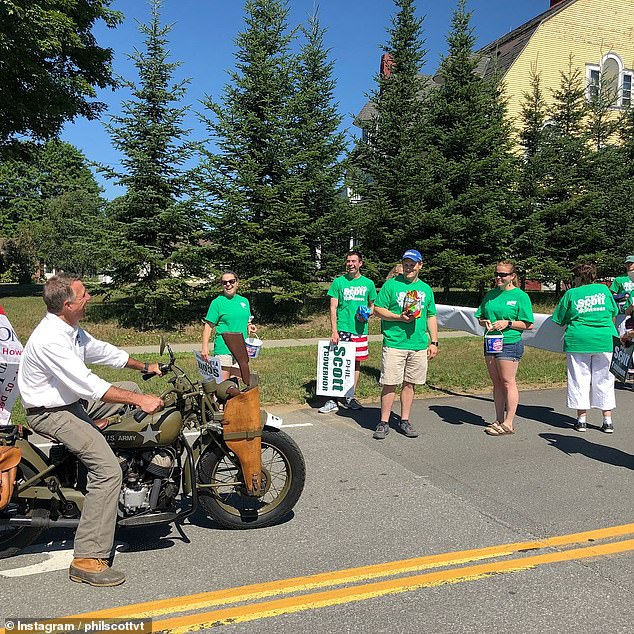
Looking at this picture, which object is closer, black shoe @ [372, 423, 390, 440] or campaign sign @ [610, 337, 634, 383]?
black shoe @ [372, 423, 390, 440]

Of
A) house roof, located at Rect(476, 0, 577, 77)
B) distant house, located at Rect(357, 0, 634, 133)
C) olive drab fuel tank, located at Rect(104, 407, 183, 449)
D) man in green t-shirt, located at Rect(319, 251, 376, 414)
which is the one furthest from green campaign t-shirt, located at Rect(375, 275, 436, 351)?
distant house, located at Rect(357, 0, 634, 133)

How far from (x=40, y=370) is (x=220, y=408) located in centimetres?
123

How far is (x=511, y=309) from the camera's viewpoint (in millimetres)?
7055

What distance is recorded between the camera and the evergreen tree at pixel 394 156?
1972cm

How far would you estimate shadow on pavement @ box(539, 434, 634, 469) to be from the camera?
614 cm

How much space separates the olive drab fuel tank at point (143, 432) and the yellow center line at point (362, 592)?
1.10 m

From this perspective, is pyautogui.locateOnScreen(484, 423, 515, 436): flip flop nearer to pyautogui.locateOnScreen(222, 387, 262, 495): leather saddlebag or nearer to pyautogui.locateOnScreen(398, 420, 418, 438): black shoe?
pyautogui.locateOnScreen(398, 420, 418, 438): black shoe

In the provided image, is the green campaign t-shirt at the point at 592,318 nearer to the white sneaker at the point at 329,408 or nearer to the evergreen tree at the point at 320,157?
the white sneaker at the point at 329,408

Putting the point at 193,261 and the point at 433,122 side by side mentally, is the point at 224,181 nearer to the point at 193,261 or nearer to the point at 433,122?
the point at 193,261

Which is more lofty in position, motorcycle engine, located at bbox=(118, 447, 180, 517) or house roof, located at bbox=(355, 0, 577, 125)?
house roof, located at bbox=(355, 0, 577, 125)

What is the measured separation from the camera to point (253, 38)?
674 inches

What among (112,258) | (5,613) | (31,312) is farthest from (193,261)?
(5,613)

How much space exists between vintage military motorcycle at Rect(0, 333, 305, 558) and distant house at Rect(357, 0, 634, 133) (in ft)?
92.5

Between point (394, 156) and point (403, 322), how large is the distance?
14.9 meters
